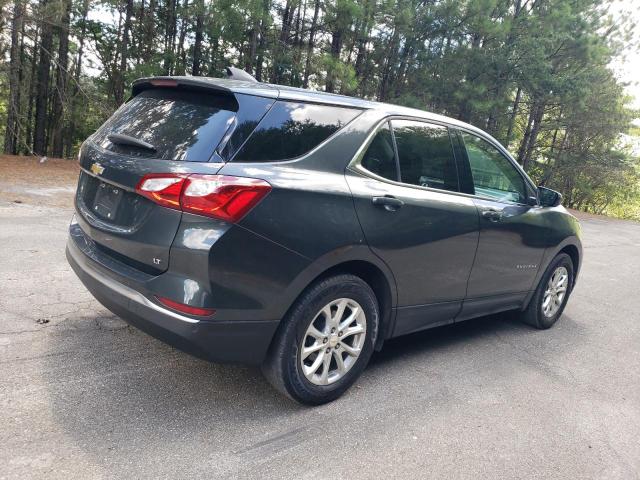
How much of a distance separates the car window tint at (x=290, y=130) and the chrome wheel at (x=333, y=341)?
2.98 feet

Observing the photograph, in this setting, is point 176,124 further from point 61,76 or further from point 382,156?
point 61,76

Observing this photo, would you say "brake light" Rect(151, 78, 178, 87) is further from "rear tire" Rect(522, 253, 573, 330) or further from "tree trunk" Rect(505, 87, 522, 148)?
"tree trunk" Rect(505, 87, 522, 148)

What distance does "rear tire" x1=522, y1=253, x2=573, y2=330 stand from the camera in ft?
17.1

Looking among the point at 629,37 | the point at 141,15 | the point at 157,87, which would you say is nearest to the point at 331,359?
the point at 157,87

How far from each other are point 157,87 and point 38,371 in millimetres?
1853

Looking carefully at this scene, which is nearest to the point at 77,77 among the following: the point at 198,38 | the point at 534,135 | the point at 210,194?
the point at 198,38

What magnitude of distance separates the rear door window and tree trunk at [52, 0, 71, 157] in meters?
13.5

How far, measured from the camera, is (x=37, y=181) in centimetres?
1217

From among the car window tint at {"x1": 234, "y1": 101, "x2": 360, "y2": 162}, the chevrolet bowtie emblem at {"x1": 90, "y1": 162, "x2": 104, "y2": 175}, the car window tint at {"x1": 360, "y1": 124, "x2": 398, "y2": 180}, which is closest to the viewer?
the car window tint at {"x1": 234, "y1": 101, "x2": 360, "y2": 162}

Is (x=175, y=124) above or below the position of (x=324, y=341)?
above

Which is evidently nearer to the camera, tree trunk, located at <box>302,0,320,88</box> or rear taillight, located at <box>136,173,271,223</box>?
rear taillight, located at <box>136,173,271,223</box>

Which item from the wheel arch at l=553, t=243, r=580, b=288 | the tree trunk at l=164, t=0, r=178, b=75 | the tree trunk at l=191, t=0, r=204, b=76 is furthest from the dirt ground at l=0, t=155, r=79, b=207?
the wheel arch at l=553, t=243, r=580, b=288

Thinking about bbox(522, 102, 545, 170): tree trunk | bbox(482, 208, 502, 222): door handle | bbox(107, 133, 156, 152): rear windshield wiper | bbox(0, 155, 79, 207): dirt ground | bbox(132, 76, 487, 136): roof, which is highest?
bbox(522, 102, 545, 170): tree trunk

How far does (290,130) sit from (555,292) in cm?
367
